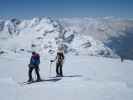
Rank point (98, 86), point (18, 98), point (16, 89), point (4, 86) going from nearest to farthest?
point (18, 98)
point (98, 86)
point (16, 89)
point (4, 86)

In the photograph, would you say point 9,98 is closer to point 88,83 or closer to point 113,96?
point 88,83

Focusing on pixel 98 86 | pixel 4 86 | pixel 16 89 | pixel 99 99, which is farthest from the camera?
pixel 4 86

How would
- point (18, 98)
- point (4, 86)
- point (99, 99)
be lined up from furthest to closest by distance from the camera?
point (4, 86), point (18, 98), point (99, 99)

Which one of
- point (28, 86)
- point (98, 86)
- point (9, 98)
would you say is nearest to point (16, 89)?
point (28, 86)

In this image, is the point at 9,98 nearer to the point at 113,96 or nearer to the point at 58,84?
the point at 58,84

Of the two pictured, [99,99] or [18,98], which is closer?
[99,99]

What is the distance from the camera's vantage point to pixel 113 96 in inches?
459

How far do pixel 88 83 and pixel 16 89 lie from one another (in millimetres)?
4246

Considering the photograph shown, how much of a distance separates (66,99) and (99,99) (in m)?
1.59

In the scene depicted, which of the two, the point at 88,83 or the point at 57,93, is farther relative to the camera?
the point at 88,83

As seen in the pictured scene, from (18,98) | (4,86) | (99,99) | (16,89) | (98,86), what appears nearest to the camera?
(99,99)

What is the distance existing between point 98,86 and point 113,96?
1.51 meters

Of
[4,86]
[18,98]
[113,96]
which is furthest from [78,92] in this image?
[4,86]

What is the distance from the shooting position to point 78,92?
12312 mm
